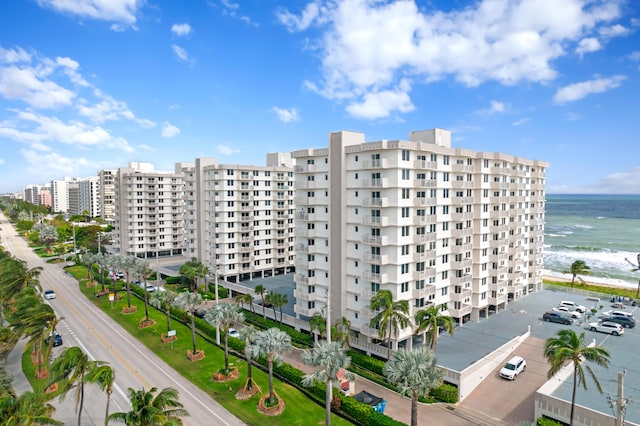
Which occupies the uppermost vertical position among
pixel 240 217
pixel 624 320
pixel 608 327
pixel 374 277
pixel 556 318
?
pixel 240 217

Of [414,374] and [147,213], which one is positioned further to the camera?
[147,213]

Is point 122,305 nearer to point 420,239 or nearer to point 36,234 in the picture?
point 420,239

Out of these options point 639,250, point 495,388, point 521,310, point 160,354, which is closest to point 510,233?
point 521,310

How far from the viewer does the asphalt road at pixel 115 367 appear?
36.1 m

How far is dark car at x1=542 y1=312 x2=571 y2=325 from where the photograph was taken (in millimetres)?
55812

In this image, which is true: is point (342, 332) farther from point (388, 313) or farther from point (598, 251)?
point (598, 251)

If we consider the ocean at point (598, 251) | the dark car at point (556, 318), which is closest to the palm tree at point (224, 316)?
the dark car at point (556, 318)

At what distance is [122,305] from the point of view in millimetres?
68438

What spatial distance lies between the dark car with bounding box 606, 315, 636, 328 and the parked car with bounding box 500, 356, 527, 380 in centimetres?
2113

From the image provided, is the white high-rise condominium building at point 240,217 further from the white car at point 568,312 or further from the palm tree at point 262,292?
the white car at point 568,312

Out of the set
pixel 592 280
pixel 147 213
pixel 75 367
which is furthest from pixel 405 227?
pixel 147 213

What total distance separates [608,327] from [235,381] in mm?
49545

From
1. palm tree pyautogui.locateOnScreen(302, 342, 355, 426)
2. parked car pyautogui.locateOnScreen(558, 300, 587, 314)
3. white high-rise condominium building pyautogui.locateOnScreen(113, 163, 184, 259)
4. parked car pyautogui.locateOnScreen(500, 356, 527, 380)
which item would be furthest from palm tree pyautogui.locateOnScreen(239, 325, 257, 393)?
white high-rise condominium building pyautogui.locateOnScreen(113, 163, 184, 259)

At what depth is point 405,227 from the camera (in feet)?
155
